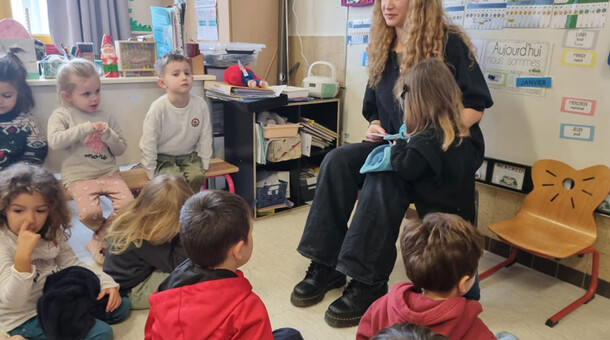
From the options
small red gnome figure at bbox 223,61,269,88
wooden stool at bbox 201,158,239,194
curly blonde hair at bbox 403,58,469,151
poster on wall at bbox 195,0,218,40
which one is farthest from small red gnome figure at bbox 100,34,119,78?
curly blonde hair at bbox 403,58,469,151

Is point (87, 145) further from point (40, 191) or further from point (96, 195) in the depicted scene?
point (40, 191)

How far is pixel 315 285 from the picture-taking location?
1.80 m

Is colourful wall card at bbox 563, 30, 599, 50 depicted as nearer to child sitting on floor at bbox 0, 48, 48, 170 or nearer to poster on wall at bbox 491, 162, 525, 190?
poster on wall at bbox 491, 162, 525, 190

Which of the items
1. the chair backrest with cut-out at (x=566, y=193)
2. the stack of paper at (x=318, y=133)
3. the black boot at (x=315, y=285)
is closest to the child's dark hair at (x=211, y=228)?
the black boot at (x=315, y=285)

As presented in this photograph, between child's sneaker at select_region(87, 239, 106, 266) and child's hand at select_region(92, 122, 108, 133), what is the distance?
518mm

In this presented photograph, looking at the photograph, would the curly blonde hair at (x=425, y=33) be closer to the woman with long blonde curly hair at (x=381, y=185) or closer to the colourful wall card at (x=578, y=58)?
the woman with long blonde curly hair at (x=381, y=185)

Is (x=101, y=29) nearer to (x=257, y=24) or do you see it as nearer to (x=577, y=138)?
(x=257, y=24)

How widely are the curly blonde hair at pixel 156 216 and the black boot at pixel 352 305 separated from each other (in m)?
0.62

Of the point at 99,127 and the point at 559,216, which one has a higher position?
the point at 99,127

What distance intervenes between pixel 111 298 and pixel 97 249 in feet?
2.04

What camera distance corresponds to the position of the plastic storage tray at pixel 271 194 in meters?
2.60

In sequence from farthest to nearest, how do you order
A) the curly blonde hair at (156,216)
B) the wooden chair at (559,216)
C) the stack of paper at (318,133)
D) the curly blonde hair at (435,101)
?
the stack of paper at (318,133) → the wooden chair at (559,216) → the curly blonde hair at (156,216) → the curly blonde hair at (435,101)

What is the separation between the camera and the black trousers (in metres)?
1.64

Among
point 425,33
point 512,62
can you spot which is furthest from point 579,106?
point 425,33
